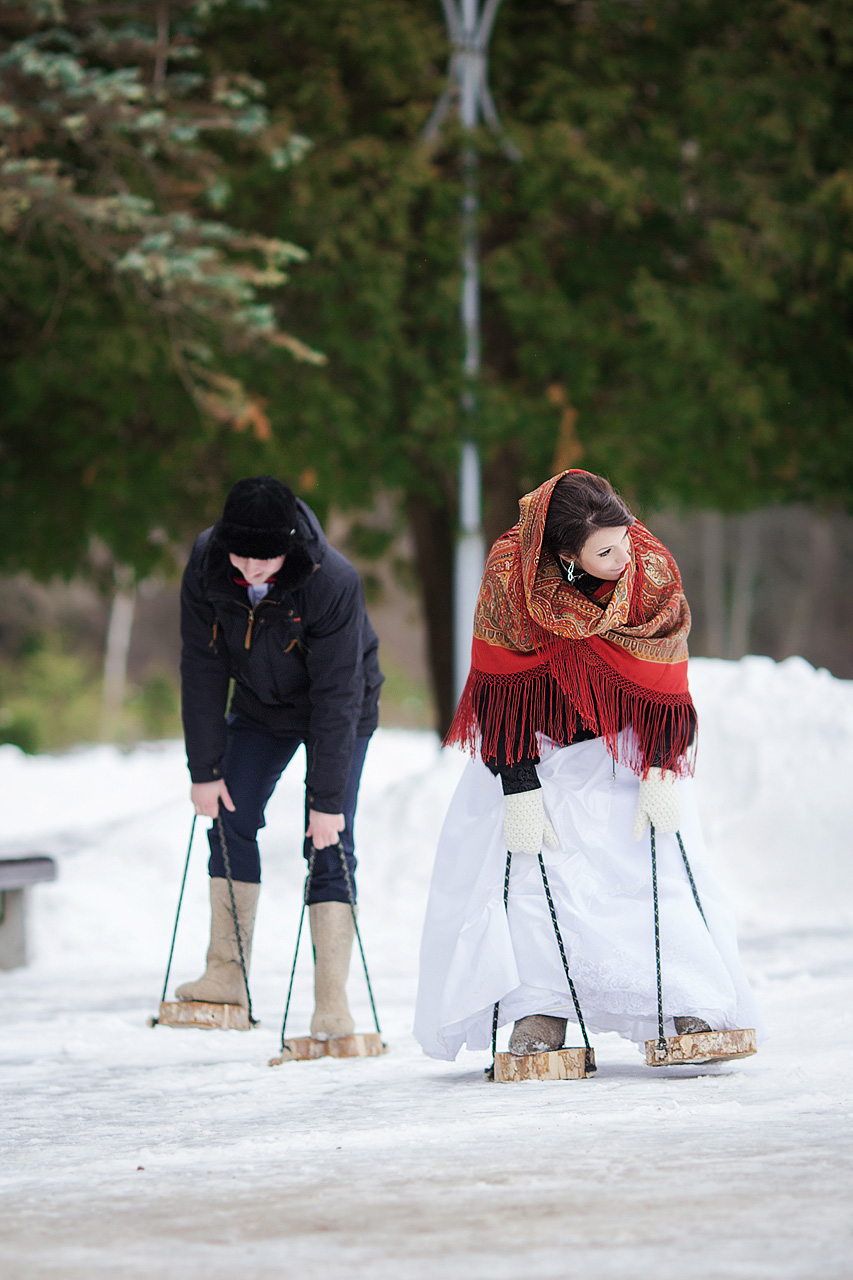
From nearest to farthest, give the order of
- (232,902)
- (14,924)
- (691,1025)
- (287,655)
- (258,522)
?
(691,1025)
(258,522)
(287,655)
(232,902)
(14,924)

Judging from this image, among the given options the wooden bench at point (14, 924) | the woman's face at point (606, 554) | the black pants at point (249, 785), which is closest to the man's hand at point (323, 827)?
the black pants at point (249, 785)

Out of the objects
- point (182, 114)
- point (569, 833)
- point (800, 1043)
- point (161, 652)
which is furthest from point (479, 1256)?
point (161, 652)

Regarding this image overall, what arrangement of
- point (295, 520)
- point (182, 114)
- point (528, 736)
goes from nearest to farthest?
point (528, 736) → point (295, 520) → point (182, 114)

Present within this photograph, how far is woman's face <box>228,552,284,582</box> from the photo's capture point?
4.26 meters

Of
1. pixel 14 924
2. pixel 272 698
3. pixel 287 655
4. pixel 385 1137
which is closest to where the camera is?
pixel 385 1137

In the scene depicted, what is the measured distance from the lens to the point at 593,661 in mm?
3984

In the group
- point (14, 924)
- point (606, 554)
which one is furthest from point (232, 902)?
point (14, 924)

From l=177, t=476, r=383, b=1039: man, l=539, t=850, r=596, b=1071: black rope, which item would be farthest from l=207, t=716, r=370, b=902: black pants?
l=539, t=850, r=596, b=1071: black rope

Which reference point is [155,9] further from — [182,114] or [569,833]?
[569,833]

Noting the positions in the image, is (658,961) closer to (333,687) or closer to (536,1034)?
(536,1034)

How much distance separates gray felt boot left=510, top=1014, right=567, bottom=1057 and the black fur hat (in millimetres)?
1376

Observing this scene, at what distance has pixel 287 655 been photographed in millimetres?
4508

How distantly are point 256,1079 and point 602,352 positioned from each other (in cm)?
782

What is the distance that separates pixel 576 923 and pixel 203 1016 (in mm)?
1359
